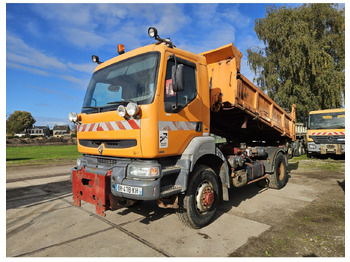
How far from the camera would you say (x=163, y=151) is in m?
3.30

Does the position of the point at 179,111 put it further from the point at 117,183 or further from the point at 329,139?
the point at 329,139

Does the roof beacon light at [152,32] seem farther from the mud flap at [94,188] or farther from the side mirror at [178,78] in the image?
the mud flap at [94,188]

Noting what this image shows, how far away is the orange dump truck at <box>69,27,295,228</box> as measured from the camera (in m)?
3.17

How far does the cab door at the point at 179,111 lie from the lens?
331 cm

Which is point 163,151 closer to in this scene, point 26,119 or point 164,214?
point 164,214

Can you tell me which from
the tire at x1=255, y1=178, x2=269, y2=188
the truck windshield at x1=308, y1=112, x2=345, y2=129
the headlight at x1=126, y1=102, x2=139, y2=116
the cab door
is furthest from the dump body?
the truck windshield at x1=308, y1=112, x2=345, y2=129

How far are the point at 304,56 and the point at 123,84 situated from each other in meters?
19.6

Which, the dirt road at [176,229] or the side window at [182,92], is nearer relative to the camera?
the dirt road at [176,229]

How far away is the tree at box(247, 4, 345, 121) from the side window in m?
17.7

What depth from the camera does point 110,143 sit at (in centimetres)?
362

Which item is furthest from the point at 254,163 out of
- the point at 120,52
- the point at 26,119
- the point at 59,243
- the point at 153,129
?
the point at 26,119

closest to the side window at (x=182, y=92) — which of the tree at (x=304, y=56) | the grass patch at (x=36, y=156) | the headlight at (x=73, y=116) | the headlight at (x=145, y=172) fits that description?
the headlight at (x=145, y=172)

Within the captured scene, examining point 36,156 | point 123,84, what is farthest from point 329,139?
point 36,156

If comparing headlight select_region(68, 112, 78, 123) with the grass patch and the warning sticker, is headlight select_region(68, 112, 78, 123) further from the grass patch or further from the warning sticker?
the grass patch
